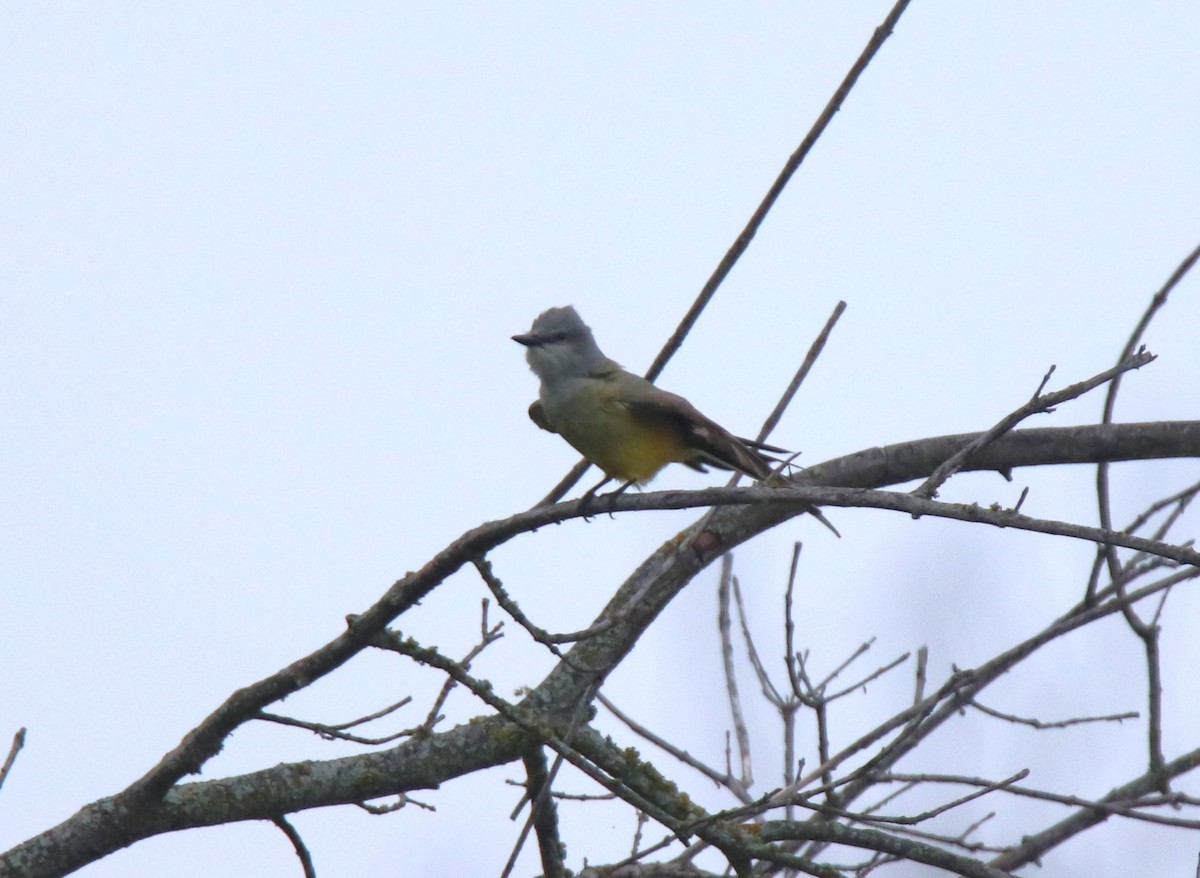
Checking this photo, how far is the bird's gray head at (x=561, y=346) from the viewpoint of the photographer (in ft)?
18.0

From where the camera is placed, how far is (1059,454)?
498 cm

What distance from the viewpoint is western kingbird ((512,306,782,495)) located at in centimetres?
472

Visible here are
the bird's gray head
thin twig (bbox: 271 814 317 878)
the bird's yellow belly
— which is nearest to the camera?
thin twig (bbox: 271 814 317 878)

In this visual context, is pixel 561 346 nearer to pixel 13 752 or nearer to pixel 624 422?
pixel 624 422

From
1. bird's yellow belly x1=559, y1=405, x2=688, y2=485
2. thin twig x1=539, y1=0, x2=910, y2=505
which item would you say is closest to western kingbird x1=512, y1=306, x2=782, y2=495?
bird's yellow belly x1=559, y1=405, x2=688, y2=485

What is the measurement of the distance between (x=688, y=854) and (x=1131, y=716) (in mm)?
1788

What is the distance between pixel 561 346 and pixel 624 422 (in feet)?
2.36

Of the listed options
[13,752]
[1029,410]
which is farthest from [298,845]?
[1029,410]

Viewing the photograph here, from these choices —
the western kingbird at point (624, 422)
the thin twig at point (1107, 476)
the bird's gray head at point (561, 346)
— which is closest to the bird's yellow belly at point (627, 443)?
the western kingbird at point (624, 422)

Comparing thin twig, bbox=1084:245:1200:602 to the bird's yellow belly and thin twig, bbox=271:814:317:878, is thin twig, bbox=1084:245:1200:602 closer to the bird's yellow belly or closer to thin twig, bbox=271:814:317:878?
the bird's yellow belly

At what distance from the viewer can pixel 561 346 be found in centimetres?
564

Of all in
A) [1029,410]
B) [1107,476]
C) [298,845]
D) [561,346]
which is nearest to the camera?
[1029,410]

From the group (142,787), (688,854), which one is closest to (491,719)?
(688,854)

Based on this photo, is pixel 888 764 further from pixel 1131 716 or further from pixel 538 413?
pixel 538 413
